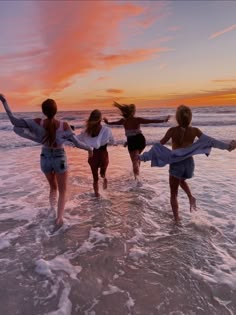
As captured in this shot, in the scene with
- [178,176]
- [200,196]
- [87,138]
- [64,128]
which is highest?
[64,128]

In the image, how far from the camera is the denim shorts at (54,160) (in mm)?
5391

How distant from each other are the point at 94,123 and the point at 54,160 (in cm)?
182

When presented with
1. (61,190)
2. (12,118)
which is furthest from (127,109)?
(12,118)

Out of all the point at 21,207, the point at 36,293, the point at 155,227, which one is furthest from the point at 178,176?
the point at 21,207

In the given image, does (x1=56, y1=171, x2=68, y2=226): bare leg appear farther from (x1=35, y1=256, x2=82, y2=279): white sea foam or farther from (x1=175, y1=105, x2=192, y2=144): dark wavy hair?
(x1=175, y1=105, x2=192, y2=144): dark wavy hair

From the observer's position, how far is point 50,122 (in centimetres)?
521

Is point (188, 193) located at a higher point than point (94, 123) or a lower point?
lower

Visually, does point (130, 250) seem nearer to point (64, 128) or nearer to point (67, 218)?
point (67, 218)

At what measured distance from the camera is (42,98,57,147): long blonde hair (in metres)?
5.10

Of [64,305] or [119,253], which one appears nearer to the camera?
[64,305]

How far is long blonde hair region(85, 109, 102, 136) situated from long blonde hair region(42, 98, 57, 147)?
67.5 inches

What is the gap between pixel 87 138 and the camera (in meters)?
7.04

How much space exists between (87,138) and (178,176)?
99.5 inches

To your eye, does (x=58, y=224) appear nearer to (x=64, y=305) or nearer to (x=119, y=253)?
(x=119, y=253)
